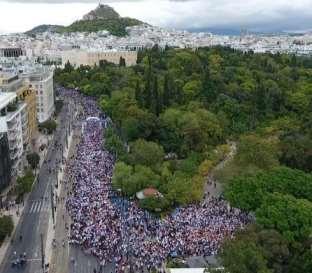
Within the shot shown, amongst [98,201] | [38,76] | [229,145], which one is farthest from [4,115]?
[38,76]

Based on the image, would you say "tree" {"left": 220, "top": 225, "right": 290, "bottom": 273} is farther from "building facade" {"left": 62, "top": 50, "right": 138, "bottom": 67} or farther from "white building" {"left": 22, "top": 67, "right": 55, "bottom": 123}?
"building facade" {"left": 62, "top": 50, "right": 138, "bottom": 67}

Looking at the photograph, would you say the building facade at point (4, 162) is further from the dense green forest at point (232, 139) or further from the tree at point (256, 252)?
the tree at point (256, 252)

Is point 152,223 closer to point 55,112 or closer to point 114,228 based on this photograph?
point 114,228

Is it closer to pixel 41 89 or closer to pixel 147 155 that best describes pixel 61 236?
Answer: pixel 147 155

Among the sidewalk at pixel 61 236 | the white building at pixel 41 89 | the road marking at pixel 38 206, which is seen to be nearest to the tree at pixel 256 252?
the sidewalk at pixel 61 236

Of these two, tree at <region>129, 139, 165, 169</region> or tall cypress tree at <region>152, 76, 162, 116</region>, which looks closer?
tree at <region>129, 139, 165, 169</region>

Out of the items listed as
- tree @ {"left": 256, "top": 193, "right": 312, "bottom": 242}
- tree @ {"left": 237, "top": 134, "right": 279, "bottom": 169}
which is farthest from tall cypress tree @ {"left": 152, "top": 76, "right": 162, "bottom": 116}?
tree @ {"left": 256, "top": 193, "right": 312, "bottom": 242}
